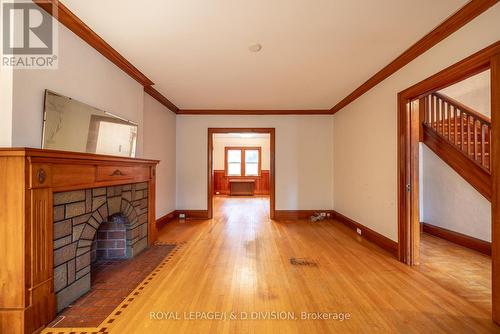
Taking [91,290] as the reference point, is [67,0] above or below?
above

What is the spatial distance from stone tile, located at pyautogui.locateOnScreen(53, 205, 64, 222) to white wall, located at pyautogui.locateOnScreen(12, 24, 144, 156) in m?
0.50

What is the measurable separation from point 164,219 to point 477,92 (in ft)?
19.0

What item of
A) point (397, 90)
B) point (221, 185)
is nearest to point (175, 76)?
point (397, 90)

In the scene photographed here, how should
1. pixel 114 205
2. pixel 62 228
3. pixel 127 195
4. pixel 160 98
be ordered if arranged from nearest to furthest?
pixel 62 228, pixel 114 205, pixel 127 195, pixel 160 98

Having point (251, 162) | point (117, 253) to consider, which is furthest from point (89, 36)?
point (251, 162)

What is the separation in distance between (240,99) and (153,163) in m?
2.00

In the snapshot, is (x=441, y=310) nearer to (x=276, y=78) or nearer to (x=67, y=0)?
(x=276, y=78)

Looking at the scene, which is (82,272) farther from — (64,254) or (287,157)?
(287,157)

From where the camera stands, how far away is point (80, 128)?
210 centimetres

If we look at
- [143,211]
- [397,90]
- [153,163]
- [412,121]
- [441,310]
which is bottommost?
[441,310]

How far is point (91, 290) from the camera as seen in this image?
2104mm

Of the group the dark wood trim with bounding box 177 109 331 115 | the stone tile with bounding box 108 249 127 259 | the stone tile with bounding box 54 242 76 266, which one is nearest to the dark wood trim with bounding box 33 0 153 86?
the stone tile with bounding box 54 242 76 266

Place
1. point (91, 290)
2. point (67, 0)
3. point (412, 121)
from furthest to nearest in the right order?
point (412, 121), point (91, 290), point (67, 0)

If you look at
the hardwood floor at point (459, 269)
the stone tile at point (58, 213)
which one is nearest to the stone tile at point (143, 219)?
the stone tile at point (58, 213)
